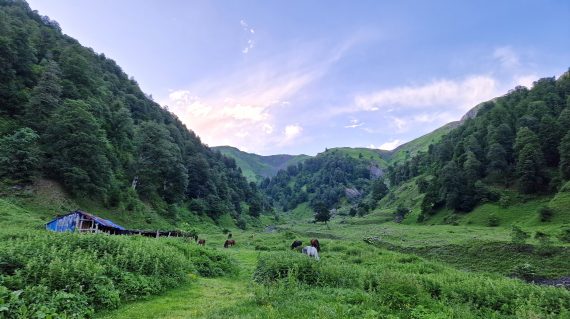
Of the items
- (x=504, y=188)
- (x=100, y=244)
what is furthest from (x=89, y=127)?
(x=504, y=188)

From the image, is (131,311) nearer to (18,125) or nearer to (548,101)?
(18,125)

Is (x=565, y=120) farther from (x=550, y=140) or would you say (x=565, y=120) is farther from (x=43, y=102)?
(x=43, y=102)

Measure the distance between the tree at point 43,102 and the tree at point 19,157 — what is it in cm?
722

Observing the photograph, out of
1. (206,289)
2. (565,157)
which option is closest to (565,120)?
(565,157)

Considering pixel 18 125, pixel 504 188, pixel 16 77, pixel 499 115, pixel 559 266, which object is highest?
pixel 499 115

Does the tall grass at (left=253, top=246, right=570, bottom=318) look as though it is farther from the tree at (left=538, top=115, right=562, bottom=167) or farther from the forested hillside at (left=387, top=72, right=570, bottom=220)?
the tree at (left=538, top=115, right=562, bottom=167)

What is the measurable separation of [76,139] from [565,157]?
364ft

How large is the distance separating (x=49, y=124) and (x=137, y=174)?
28863 mm

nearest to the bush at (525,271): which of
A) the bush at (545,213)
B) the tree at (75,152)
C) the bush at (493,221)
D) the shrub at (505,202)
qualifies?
the bush at (545,213)

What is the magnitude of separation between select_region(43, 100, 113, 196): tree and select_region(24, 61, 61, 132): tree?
351 cm

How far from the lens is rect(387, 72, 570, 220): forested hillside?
93.9 m

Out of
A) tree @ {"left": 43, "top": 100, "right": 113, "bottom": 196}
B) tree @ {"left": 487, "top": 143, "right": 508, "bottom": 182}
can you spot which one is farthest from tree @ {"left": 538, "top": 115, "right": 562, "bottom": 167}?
tree @ {"left": 43, "top": 100, "right": 113, "bottom": 196}

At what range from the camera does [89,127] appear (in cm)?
6047

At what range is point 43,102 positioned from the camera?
2509 inches
